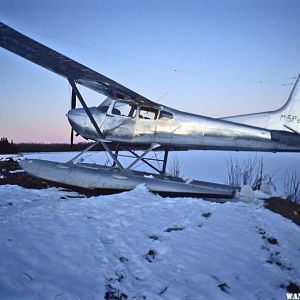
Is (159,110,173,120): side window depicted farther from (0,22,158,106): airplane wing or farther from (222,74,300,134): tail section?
(222,74,300,134): tail section

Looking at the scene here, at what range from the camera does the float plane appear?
20.3ft

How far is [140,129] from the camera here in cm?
733

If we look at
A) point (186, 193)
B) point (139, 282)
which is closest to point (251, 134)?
point (186, 193)

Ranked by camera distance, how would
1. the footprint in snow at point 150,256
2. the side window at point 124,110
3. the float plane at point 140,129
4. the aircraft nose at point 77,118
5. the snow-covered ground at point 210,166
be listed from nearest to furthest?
the footprint in snow at point 150,256 < the float plane at point 140,129 < the side window at point 124,110 < the aircraft nose at point 77,118 < the snow-covered ground at point 210,166

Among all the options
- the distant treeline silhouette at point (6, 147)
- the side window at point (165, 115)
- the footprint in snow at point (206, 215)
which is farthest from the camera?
the distant treeline silhouette at point (6, 147)

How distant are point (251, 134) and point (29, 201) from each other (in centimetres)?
502

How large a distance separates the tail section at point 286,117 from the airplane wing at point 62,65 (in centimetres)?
284

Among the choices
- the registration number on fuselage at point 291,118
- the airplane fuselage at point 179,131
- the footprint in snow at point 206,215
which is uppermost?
the registration number on fuselage at point 291,118

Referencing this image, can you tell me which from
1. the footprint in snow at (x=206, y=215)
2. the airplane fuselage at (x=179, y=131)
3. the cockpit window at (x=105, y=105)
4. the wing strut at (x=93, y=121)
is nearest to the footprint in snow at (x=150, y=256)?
the footprint in snow at (x=206, y=215)

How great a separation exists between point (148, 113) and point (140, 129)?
502mm

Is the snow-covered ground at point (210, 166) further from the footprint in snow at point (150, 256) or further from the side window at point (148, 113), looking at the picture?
the footprint in snow at point (150, 256)

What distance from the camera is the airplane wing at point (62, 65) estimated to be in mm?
5645

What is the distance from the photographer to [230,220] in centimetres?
426

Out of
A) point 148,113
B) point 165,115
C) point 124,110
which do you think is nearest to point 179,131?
point 165,115
